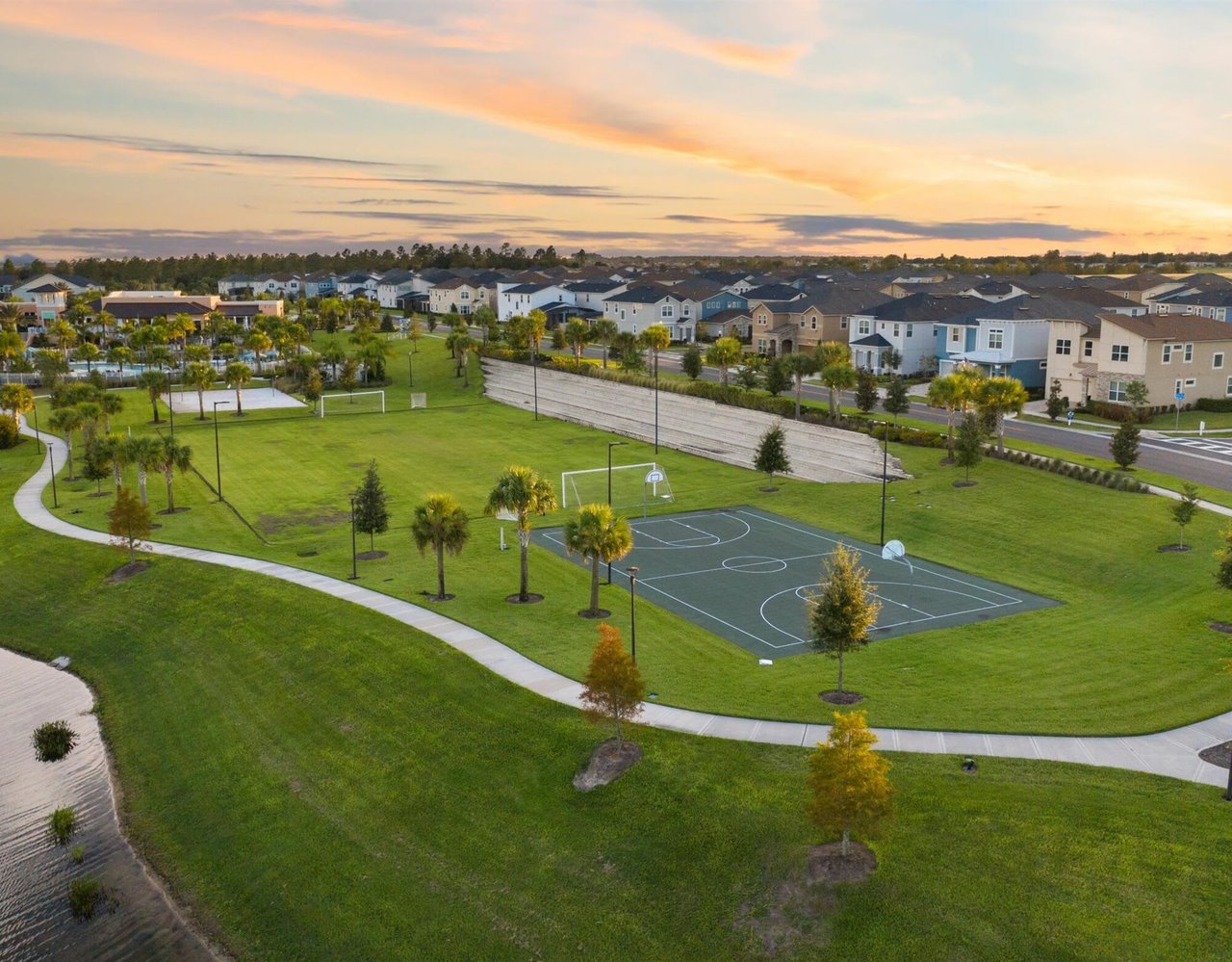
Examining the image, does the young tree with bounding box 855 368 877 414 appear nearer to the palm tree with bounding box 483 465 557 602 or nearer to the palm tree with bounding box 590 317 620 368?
the palm tree with bounding box 590 317 620 368

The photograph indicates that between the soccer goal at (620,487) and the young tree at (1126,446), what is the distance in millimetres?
25226

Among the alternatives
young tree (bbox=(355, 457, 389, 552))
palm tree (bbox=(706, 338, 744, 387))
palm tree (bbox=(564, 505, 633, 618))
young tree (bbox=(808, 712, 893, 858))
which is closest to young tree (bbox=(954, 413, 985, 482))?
palm tree (bbox=(564, 505, 633, 618))

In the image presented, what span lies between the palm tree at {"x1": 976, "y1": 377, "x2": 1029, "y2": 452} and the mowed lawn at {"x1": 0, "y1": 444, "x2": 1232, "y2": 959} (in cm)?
3477

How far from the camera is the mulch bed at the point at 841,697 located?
1288 inches

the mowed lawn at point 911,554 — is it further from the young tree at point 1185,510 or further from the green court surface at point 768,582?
the young tree at point 1185,510

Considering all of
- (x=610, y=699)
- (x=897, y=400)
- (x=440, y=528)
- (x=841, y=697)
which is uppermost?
(x=897, y=400)

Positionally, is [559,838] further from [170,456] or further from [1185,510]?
[170,456]

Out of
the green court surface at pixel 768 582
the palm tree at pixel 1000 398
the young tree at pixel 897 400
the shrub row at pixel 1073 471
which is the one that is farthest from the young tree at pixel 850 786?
the young tree at pixel 897 400

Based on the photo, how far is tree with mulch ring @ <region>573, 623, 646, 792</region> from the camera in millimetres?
28781

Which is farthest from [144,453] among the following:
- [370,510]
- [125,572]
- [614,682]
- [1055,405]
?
[1055,405]

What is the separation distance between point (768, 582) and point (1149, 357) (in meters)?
44.4

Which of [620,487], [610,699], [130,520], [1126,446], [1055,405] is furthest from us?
[1055,405]

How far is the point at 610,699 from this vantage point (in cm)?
2900

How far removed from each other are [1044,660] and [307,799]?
24.6 metres
